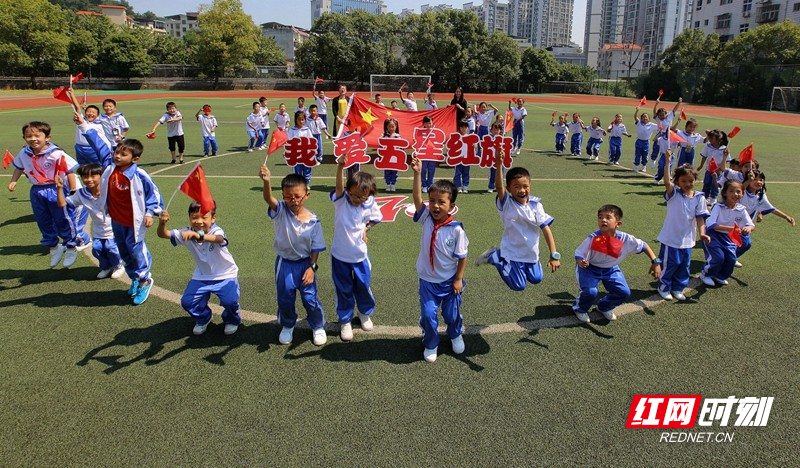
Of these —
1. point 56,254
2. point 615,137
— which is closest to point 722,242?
point 56,254

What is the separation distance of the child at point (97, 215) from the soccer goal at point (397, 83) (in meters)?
32.1

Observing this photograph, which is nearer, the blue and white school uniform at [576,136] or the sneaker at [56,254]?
the sneaker at [56,254]

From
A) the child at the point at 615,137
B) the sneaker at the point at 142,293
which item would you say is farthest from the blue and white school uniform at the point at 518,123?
the sneaker at the point at 142,293

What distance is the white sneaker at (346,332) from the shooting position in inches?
206

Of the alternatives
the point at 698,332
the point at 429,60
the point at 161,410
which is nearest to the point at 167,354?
the point at 161,410

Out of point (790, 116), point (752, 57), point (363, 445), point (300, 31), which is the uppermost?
point (300, 31)

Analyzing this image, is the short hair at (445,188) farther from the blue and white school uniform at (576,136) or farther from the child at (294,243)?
the blue and white school uniform at (576,136)

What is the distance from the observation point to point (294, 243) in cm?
487

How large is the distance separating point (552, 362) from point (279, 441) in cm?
263

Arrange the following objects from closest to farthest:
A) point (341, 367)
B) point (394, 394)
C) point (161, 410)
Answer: point (161, 410) → point (394, 394) → point (341, 367)

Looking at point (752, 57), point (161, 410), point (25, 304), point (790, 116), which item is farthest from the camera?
point (752, 57)

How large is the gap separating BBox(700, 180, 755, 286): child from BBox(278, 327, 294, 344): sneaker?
5538 mm

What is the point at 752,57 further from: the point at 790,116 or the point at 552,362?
the point at 552,362

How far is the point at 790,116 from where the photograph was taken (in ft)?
134
